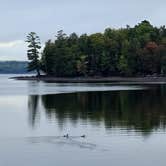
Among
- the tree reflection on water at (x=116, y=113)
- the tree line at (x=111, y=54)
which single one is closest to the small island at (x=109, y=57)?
the tree line at (x=111, y=54)

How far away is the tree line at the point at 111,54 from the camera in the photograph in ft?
382

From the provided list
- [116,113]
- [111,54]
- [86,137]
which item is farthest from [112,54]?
[86,137]

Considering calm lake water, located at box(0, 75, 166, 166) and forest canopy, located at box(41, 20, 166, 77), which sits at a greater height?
forest canopy, located at box(41, 20, 166, 77)

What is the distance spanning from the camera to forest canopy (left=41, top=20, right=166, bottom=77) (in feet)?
381

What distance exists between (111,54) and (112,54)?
0.29 meters

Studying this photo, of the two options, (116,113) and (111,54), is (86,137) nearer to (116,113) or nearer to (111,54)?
(116,113)

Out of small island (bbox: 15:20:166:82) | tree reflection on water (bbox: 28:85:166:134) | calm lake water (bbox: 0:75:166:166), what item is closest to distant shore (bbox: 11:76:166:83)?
small island (bbox: 15:20:166:82)

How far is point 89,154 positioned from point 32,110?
74.2 ft

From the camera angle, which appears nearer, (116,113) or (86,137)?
(86,137)

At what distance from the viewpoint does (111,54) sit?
124438 mm

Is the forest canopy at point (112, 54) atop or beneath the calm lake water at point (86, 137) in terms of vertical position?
atop

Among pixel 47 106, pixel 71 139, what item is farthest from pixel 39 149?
pixel 47 106

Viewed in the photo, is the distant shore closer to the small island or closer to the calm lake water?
the small island

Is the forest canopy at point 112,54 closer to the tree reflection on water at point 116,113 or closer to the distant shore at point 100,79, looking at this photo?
the distant shore at point 100,79
